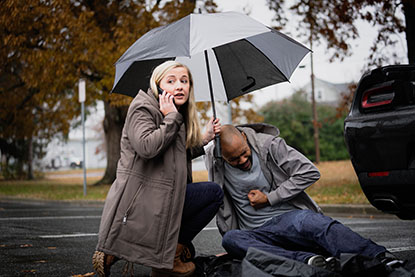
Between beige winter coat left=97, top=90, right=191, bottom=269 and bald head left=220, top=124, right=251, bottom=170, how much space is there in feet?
1.83

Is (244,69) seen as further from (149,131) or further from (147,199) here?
(147,199)

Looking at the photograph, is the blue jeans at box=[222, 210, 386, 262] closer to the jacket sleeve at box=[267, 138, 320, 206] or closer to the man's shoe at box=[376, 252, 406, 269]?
the man's shoe at box=[376, 252, 406, 269]

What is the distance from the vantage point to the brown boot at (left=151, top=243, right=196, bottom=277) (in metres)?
3.73

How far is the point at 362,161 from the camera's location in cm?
437

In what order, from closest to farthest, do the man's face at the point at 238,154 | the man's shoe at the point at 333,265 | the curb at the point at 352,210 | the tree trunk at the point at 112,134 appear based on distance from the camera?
the man's shoe at the point at 333,265, the man's face at the point at 238,154, the curb at the point at 352,210, the tree trunk at the point at 112,134

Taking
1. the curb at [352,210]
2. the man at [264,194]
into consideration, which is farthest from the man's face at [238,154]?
the curb at [352,210]

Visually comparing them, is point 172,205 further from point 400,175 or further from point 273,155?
point 400,175

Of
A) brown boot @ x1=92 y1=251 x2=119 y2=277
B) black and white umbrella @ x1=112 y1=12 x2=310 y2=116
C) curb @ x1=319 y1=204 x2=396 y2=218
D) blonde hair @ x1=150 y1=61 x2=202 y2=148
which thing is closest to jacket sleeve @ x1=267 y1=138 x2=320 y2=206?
blonde hair @ x1=150 y1=61 x2=202 y2=148

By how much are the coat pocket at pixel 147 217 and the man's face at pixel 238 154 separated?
71 centimetres

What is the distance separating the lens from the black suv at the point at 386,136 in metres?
4.03

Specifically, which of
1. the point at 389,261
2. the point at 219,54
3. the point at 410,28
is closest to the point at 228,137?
the point at 219,54

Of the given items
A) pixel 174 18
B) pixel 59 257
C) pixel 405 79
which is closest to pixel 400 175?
pixel 405 79

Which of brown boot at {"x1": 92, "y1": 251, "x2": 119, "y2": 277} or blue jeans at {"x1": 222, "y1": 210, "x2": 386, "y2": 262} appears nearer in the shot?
blue jeans at {"x1": 222, "y1": 210, "x2": 386, "y2": 262}

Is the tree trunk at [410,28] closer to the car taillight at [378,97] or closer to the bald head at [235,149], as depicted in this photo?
the car taillight at [378,97]
